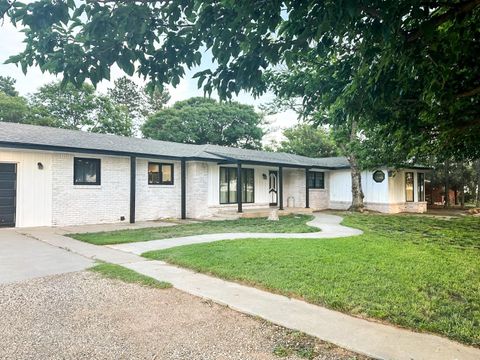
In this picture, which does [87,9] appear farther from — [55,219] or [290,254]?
[55,219]

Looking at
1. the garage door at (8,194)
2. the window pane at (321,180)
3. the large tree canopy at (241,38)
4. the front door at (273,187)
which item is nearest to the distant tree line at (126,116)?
the window pane at (321,180)

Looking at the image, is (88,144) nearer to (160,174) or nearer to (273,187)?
(160,174)

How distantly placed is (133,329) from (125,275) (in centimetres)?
216

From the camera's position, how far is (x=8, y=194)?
38.2 ft

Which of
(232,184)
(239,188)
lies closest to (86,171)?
(239,188)

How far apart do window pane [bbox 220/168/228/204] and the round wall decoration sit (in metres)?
9.20

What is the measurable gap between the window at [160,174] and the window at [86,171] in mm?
2375

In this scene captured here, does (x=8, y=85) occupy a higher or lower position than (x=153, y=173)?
higher

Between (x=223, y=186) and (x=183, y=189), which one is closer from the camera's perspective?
(x=183, y=189)

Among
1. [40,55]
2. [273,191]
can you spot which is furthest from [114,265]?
[273,191]

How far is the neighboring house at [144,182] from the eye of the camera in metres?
12.0

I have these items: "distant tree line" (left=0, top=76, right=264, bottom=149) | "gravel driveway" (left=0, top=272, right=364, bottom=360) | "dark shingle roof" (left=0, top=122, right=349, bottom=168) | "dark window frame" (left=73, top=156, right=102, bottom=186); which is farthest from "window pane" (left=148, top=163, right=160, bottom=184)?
"distant tree line" (left=0, top=76, right=264, bottom=149)

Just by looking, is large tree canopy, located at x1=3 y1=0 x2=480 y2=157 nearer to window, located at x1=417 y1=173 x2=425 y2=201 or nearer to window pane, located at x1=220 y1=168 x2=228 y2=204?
window pane, located at x1=220 y1=168 x2=228 y2=204

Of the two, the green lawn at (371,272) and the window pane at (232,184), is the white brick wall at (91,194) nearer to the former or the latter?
the window pane at (232,184)
